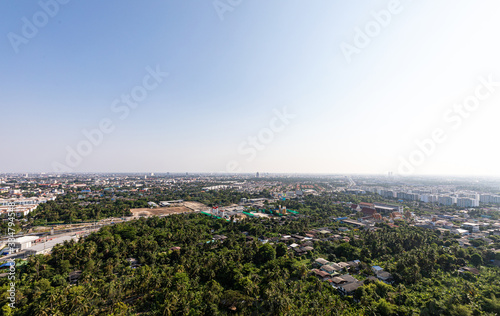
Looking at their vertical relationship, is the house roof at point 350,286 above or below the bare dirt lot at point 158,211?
above

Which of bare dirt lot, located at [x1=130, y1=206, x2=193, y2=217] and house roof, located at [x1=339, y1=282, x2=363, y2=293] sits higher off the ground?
house roof, located at [x1=339, y1=282, x2=363, y2=293]

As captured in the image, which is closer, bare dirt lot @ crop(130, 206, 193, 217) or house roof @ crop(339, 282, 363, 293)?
house roof @ crop(339, 282, 363, 293)

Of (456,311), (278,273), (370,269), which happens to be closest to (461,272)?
(370,269)

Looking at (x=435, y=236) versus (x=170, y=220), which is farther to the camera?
(x=170, y=220)

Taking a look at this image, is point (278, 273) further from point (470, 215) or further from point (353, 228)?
point (470, 215)

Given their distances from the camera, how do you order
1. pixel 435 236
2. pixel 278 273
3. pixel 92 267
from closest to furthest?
pixel 278 273 → pixel 92 267 → pixel 435 236

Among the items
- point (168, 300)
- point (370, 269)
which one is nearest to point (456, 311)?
point (370, 269)

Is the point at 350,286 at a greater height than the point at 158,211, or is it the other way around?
the point at 350,286

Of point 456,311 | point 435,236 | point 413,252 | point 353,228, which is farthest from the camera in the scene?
point 353,228

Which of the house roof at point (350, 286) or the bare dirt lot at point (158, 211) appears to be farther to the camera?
the bare dirt lot at point (158, 211)

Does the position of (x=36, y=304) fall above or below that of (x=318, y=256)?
above

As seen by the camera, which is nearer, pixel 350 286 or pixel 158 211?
pixel 350 286
